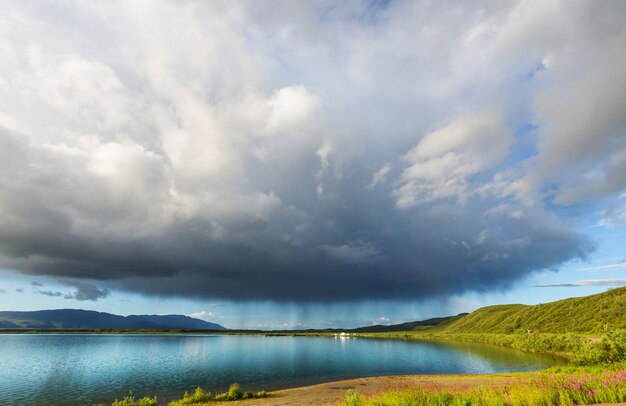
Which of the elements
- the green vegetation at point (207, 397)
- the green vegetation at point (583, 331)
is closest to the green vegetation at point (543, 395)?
the green vegetation at point (207, 397)

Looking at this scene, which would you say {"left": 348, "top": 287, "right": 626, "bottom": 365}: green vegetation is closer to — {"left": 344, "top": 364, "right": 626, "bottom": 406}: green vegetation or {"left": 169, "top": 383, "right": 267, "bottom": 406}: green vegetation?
{"left": 344, "top": 364, "right": 626, "bottom": 406}: green vegetation

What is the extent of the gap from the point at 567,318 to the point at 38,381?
224m

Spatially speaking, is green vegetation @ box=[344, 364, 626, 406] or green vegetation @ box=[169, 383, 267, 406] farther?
green vegetation @ box=[169, 383, 267, 406]

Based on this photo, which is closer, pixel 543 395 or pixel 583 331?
pixel 543 395

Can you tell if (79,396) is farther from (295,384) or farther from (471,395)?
(471,395)

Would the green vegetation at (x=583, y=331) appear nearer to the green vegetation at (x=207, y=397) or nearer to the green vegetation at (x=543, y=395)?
the green vegetation at (x=543, y=395)

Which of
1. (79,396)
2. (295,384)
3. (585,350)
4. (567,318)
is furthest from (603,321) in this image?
(79,396)

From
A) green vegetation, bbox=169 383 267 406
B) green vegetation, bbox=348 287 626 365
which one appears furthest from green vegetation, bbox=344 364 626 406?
green vegetation, bbox=348 287 626 365

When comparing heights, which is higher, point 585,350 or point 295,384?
point 585,350

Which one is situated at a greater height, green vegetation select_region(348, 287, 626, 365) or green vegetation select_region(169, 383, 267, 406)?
green vegetation select_region(348, 287, 626, 365)

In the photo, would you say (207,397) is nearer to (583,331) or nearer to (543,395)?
(543,395)

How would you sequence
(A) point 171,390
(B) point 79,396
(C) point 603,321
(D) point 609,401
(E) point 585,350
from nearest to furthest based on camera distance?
(D) point 609,401 < (B) point 79,396 < (A) point 171,390 < (E) point 585,350 < (C) point 603,321

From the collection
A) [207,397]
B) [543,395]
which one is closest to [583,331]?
[543,395]

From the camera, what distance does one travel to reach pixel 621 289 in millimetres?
174875
